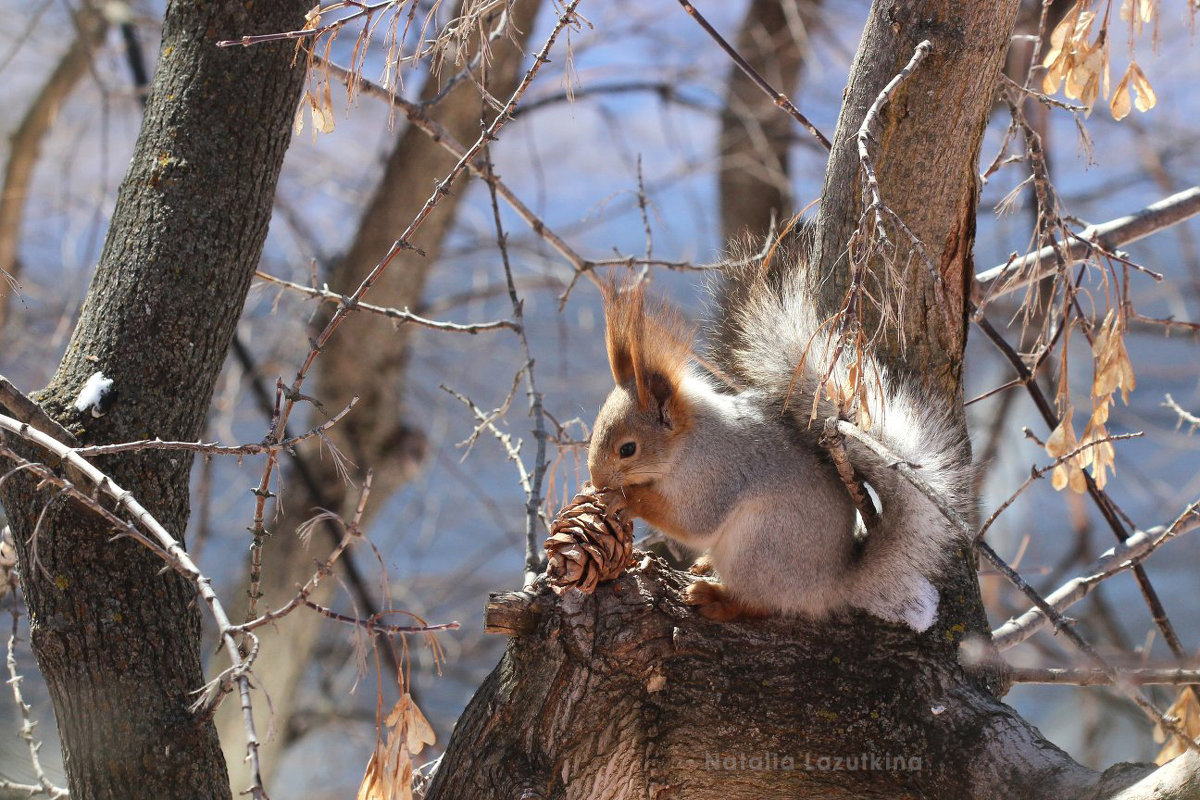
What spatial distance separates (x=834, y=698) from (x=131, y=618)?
0.72 m

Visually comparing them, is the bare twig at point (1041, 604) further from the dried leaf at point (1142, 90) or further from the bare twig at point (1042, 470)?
the dried leaf at point (1142, 90)

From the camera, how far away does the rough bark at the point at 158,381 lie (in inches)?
42.6

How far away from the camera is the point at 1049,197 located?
1.20 m

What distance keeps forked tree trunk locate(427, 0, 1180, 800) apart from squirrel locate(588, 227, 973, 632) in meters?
0.05

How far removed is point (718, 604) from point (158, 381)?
2.21 ft

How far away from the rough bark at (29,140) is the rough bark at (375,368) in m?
0.81

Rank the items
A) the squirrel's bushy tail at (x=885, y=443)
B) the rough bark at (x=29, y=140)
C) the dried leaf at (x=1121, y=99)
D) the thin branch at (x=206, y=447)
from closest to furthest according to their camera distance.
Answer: the thin branch at (x=206, y=447)
the dried leaf at (x=1121, y=99)
the squirrel's bushy tail at (x=885, y=443)
the rough bark at (x=29, y=140)

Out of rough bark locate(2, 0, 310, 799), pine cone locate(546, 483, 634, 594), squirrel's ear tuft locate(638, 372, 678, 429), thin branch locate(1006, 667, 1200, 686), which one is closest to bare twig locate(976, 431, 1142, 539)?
thin branch locate(1006, 667, 1200, 686)

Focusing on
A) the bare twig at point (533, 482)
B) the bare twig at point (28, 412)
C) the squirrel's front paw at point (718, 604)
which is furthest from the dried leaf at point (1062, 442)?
the bare twig at point (28, 412)

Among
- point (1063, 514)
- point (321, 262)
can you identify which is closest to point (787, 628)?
point (321, 262)

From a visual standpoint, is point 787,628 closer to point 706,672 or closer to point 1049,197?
point 706,672

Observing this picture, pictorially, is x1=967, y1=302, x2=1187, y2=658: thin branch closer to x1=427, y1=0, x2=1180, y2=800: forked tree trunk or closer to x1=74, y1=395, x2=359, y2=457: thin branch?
x1=427, y1=0, x2=1180, y2=800: forked tree trunk

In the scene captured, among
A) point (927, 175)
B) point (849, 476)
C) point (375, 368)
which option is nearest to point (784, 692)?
point (849, 476)

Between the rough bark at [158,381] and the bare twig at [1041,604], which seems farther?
the rough bark at [158,381]
